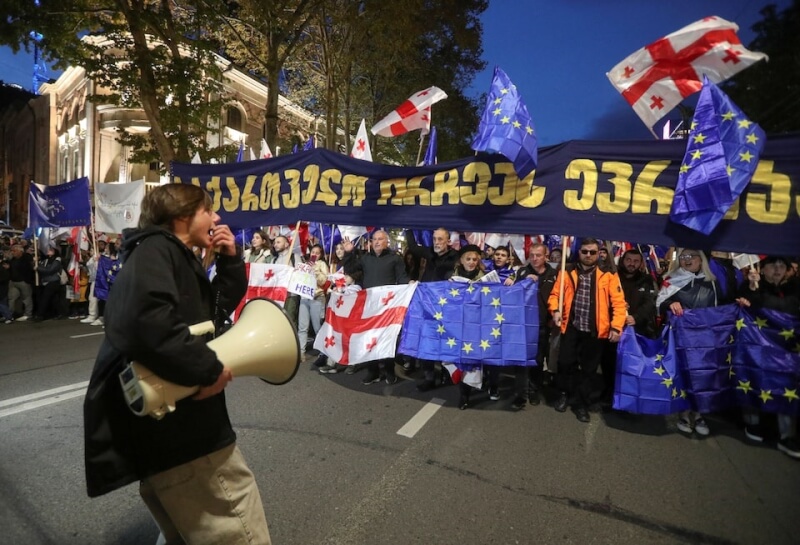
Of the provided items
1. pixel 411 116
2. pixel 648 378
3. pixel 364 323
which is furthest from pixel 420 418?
pixel 411 116

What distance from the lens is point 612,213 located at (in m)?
4.54

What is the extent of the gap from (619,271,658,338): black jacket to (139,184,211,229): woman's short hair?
470cm

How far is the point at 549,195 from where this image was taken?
479cm

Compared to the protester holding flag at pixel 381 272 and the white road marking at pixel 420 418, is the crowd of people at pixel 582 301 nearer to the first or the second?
the protester holding flag at pixel 381 272

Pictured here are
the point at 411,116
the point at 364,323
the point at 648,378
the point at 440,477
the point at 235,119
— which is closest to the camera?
the point at 440,477

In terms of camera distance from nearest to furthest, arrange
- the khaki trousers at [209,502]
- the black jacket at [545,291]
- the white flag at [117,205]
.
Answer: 1. the khaki trousers at [209,502]
2. the black jacket at [545,291]
3. the white flag at [117,205]

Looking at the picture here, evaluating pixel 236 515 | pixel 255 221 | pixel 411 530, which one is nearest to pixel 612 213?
pixel 411 530

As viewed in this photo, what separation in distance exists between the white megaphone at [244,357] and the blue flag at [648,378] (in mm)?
3677

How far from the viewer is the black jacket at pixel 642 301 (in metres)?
5.01

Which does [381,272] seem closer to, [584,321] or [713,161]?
[584,321]

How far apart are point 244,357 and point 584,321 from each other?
155 inches

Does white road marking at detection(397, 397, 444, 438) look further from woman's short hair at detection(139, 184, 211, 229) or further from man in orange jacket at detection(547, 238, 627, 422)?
woman's short hair at detection(139, 184, 211, 229)

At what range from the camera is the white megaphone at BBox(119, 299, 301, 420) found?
1.46m

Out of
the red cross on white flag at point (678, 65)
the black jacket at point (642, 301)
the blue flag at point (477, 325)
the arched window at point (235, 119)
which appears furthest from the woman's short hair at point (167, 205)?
the arched window at point (235, 119)
